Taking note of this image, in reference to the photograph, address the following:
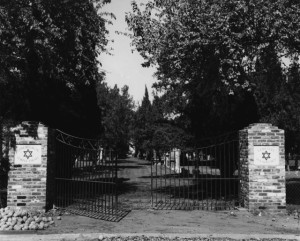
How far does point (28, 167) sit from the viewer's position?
10.8 metres

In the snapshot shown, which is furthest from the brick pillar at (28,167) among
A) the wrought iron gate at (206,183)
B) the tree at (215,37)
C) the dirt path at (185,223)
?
the tree at (215,37)

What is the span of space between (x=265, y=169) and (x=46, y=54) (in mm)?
7765

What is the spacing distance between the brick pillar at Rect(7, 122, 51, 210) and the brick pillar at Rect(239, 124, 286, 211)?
5.66 metres

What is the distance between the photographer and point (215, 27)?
11.4 m

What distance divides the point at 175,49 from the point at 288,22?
11.3ft

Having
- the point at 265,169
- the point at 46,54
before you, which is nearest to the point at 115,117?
the point at 46,54

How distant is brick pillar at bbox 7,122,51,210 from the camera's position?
10.6 metres

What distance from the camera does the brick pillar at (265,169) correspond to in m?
10.7

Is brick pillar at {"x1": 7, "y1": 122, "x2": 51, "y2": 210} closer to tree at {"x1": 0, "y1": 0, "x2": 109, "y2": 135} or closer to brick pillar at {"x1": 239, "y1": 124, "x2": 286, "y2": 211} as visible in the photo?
tree at {"x1": 0, "y1": 0, "x2": 109, "y2": 135}

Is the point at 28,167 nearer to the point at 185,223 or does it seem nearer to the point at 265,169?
the point at 185,223

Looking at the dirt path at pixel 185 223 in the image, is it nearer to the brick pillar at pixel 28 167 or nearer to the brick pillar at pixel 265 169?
the brick pillar at pixel 265 169

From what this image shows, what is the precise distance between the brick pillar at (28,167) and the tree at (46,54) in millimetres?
2073

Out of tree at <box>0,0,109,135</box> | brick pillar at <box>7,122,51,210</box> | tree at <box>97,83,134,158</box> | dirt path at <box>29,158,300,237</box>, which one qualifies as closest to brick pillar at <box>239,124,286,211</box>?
dirt path at <box>29,158,300,237</box>

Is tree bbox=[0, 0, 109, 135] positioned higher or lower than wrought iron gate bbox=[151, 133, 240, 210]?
higher
